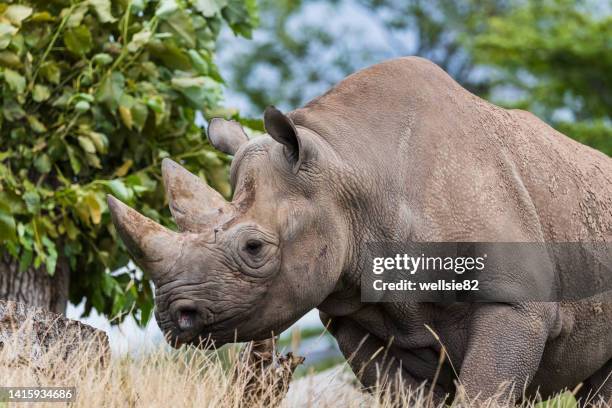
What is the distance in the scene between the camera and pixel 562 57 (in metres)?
16.0

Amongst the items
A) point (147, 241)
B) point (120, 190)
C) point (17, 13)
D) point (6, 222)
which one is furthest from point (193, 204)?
point (17, 13)

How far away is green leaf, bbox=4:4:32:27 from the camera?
22.3 feet

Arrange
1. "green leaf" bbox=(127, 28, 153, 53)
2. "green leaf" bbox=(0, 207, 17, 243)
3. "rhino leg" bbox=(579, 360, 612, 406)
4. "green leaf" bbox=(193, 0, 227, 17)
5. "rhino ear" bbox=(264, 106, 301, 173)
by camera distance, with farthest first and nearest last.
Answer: "green leaf" bbox=(193, 0, 227, 17) < "green leaf" bbox=(127, 28, 153, 53) < "green leaf" bbox=(0, 207, 17, 243) < "rhino leg" bbox=(579, 360, 612, 406) < "rhino ear" bbox=(264, 106, 301, 173)

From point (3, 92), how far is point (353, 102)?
2.54 metres

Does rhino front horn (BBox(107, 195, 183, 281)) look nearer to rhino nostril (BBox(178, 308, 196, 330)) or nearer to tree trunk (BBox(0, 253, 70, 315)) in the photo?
rhino nostril (BBox(178, 308, 196, 330))

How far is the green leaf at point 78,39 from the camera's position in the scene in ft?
22.7

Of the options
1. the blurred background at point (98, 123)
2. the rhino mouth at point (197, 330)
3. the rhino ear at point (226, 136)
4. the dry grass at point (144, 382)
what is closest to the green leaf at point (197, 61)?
the blurred background at point (98, 123)

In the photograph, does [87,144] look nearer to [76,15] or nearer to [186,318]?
[76,15]

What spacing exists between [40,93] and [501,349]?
329cm

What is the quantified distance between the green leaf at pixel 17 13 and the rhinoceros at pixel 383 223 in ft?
6.09

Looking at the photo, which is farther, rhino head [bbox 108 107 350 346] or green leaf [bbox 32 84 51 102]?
green leaf [bbox 32 84 51 102]

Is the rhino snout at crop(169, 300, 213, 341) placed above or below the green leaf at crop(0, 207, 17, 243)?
below

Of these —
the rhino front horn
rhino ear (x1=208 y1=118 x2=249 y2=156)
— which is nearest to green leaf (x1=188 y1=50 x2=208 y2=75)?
rhino ear (x1=208 y1=118 x2=249 y2=156)

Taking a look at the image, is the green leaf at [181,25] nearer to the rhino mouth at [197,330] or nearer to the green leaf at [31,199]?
the green leaf at [31,199]
